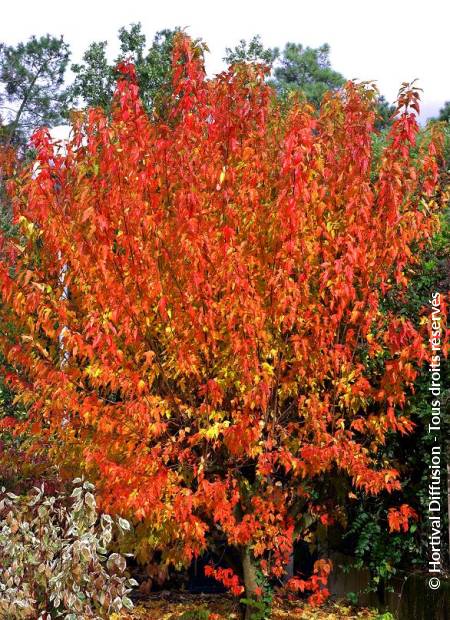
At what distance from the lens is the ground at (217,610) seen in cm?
872

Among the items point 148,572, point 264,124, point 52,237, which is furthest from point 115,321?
A: point 148,572

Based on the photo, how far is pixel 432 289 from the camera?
8.59 m

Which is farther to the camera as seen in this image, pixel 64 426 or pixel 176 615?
pixel 176 615

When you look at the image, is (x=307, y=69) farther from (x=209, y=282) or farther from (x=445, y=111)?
(x=209, y=282)

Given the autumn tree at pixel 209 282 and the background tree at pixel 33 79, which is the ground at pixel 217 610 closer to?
the autumn tree at pixel 209 282

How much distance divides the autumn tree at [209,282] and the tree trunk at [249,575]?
0.79 m

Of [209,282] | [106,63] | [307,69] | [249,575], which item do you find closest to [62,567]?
[209,282]

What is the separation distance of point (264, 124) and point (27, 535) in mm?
3790

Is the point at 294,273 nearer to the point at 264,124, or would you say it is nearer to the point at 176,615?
the point at 264,124

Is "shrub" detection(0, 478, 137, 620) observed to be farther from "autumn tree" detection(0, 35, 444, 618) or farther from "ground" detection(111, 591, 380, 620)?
"ground" detection(111, 591, 380, 620)

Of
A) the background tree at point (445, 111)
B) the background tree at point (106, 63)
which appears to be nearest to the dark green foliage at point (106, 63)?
the background tree at point (106, 63)

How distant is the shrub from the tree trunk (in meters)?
2.22


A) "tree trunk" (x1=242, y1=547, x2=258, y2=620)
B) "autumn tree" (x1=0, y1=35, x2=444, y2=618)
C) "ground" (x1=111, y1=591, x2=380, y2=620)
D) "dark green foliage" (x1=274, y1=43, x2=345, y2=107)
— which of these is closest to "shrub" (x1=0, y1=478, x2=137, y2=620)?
"autumn tree" (x1=0, y1=35, x2=444, y2=618)

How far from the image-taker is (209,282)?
6.77m
